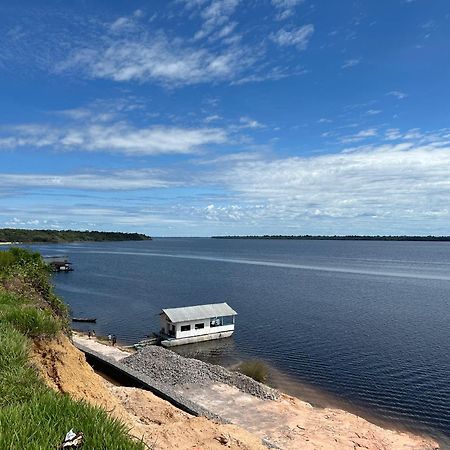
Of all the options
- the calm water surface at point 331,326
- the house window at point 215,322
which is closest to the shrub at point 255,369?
the calm water surface at point 331,326

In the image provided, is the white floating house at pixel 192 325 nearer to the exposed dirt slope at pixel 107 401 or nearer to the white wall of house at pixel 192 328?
the white wall of house at pixel 192 328

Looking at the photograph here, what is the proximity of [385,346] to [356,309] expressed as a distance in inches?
767

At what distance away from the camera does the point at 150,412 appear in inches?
732

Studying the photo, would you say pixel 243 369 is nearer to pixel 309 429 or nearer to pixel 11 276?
pixel 309 429

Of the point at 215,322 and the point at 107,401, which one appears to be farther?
the point at 215,322

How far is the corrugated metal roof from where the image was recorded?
46500 mm

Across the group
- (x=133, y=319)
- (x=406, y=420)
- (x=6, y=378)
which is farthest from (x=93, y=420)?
(x=133, y=319)

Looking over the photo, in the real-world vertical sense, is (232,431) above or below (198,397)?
above

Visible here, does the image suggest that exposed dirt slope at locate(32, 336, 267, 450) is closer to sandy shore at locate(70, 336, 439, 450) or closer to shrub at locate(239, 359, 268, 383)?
sandy shore at locate(70, 336, 439, 450)

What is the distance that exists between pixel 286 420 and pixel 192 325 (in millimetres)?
22995

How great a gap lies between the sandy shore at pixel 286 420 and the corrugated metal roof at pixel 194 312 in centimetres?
1348

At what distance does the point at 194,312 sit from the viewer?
48312 millimetres

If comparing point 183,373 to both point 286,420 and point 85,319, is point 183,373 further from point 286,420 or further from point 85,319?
point 85,319

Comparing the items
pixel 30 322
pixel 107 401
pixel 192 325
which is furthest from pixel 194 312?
pixel 30 322
